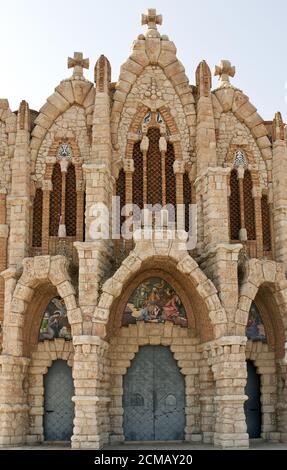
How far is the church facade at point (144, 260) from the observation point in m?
17.5

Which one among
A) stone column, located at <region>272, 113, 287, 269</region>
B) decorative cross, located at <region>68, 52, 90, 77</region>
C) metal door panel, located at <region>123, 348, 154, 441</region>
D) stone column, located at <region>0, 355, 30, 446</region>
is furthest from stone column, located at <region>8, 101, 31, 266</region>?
stone column, located at <region>272, 113, 287, 269</region>

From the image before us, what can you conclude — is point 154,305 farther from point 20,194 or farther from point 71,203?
point 20,194

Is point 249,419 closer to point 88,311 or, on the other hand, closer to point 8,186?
point 88,311

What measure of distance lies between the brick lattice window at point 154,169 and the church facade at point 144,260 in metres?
0.05

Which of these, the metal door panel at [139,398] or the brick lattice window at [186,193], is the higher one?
the brick lattice window at [186,193]

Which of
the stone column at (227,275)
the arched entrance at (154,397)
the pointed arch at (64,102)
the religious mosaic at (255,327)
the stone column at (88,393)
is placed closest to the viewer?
the stone column at (88,393)

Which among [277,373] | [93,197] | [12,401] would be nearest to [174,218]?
[93,197]

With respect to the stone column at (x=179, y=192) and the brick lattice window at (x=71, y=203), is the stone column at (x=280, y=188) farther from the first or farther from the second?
the brick lattice window at (x=71, y=203)

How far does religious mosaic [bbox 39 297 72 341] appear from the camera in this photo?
19.1m

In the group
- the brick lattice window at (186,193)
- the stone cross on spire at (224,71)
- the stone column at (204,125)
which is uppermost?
the stone cross on spire at (224,71)

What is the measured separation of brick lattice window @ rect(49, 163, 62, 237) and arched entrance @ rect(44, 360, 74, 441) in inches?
160

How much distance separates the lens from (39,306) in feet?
62.9

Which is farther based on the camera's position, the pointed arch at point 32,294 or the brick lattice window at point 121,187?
the brick lattice window at point 121,187

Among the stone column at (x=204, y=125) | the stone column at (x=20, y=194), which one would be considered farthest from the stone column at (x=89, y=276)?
the stone column at (x=204, y=125)
